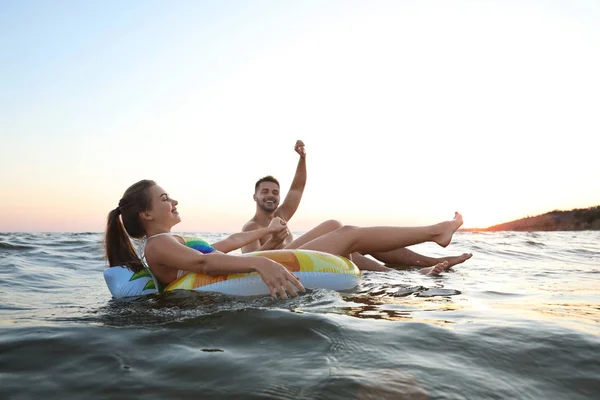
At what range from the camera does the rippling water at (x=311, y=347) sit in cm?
198

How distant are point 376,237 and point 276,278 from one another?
7.15 ft

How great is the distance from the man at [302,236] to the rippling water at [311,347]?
190cm

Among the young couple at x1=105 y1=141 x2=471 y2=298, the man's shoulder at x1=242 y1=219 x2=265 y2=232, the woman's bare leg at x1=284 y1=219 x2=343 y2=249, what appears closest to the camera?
the young couple at x1=105 y1=141 x2=471 y2=298

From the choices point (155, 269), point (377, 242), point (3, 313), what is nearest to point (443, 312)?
point (377, 242)

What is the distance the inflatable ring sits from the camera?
4273mm

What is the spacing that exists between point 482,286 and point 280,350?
3.29 m

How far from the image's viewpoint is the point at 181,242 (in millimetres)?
4531

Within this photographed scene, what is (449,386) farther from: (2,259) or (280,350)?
(2,259)

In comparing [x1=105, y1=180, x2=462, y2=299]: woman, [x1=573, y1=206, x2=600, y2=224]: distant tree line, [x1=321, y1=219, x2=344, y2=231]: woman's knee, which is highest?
[x1=573, y1=206, x2=600, y2=224]: distant tree line

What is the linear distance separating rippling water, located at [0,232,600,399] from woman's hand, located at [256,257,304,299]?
5.4 inches

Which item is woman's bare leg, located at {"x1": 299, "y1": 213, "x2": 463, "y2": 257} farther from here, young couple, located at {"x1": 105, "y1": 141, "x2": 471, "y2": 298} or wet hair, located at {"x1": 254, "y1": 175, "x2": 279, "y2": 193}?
wet hair, located at {"x1": 254, "y1": 175, "x2": 279, "y2": 193}

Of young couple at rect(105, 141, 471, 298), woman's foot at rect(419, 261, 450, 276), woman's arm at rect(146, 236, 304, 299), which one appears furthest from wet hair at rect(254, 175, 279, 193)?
woman's arm at rect(146, 236, 304, 299)

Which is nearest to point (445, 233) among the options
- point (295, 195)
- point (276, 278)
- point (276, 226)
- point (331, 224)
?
point (331, 224)

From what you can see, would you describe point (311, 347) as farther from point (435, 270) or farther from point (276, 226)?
point (435, 270)
